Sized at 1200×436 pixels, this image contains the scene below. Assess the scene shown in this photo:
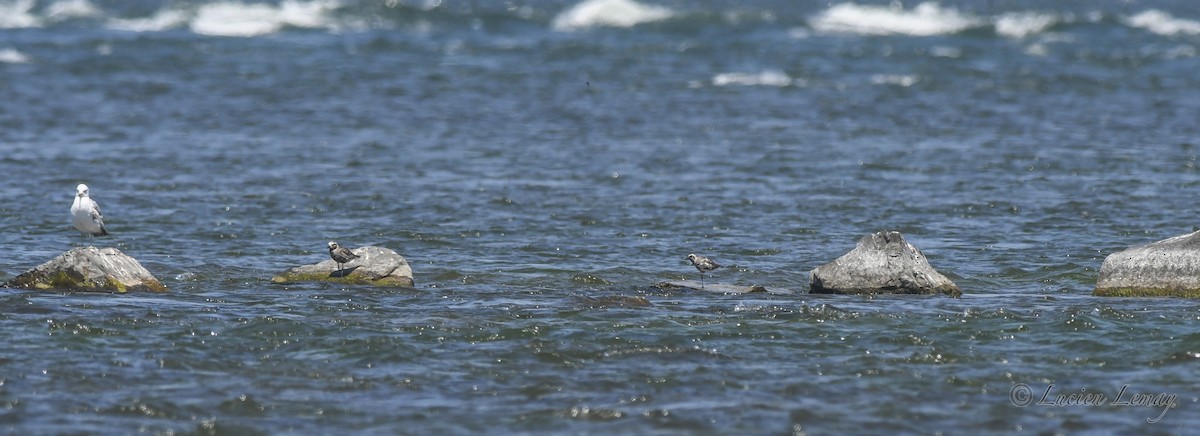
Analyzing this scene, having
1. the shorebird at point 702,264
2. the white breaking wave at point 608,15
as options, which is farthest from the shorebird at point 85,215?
the white breaking wave at point 608,15

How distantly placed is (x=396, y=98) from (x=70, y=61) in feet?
33.9

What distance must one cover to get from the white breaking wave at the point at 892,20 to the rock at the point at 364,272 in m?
35.1

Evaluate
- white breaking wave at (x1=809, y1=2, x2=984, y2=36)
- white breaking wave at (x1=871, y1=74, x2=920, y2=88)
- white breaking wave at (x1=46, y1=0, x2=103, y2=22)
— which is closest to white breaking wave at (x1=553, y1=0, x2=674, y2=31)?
white breaking wave at (x1=809, y1=2, x2=984, y2=36)

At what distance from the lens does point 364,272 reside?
14461 mm

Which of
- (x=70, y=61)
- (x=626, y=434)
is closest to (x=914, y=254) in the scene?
(x=626, y=434)

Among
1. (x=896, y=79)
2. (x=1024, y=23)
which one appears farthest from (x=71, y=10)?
(x=1024, y=23)

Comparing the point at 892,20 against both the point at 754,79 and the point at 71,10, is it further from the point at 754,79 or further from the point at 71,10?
the point at 71,10

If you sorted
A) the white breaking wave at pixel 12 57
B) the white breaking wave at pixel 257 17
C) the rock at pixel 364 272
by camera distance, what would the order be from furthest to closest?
the white breaking wave at pixel 257 17 → the white breaking wave at pixel 12 57 → the rock at pixel 364 272

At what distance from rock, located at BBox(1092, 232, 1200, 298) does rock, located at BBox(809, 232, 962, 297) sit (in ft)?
4.47

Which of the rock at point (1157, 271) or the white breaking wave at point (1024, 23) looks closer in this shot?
the rock at point (1157, 271)

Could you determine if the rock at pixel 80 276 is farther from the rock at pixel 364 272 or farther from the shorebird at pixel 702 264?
the shorebird at pixel 702 264

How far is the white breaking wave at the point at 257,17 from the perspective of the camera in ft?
155

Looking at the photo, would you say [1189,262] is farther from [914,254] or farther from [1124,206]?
[1124,206]

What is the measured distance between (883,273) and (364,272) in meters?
4.72
